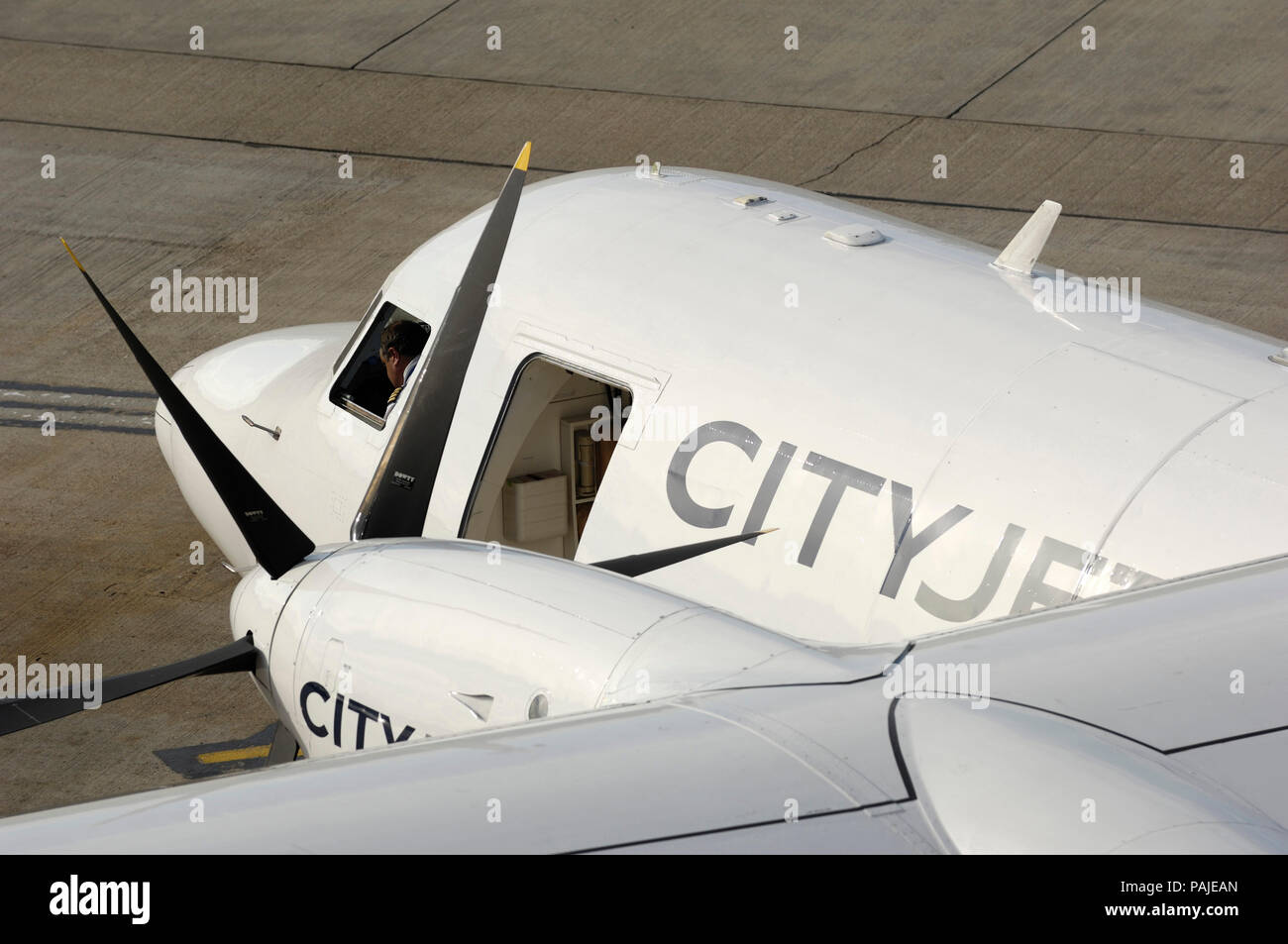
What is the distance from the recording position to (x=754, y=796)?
4.36m

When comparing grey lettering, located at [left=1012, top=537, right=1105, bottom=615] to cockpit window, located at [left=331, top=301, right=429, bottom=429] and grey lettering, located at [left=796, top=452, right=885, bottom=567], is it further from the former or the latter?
cockpit window, located at [left=331, top=301, right=429, bottom=429]

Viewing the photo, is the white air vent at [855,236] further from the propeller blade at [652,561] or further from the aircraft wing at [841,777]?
the aircraft wing at [841,777]

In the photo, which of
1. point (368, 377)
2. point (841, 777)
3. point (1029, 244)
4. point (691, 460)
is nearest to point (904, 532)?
point (691, 460)

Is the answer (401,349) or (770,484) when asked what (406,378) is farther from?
(770,484)

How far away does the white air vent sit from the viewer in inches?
382

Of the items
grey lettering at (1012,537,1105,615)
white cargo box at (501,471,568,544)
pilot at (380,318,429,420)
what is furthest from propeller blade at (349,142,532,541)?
grey lettering at (1012,537,1105,615)

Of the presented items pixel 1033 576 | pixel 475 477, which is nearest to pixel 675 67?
pixel 475 477

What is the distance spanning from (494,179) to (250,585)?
15012 mm

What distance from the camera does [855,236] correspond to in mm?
9750

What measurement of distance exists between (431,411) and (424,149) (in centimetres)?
1560

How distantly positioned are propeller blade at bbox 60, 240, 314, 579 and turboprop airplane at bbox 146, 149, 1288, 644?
0.76 metres

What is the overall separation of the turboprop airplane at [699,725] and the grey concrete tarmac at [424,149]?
676cm

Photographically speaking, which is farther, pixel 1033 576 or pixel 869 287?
pixel 869 287
